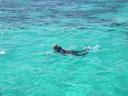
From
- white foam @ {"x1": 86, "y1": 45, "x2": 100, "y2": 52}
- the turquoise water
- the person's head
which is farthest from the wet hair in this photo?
white foam @ {"x1": 86, "y1": 45, "x2": 100, "y2": 52}

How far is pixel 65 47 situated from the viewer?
14.6m

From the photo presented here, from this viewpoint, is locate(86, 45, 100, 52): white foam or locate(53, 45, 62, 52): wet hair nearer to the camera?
locate(53, 45, 62, 52): wet hair

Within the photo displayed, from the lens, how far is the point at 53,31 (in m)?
17.0

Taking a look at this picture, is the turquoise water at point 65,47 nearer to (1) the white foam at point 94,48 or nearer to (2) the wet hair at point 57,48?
(1) the white foam at point 94,48

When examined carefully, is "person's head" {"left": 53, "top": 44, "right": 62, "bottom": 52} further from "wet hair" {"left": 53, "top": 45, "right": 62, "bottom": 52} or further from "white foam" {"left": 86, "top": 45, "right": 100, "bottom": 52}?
"white foam" {"left": 86, "top": 45, "right": 100, "bottom": 52}

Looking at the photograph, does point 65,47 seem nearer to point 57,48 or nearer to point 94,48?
point 94,48

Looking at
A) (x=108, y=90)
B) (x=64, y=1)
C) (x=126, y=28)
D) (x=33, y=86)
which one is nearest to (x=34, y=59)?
(x=33, y=86)

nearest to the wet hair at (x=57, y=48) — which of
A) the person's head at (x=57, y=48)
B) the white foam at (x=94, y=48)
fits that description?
the person's head at (x=57, y=48)

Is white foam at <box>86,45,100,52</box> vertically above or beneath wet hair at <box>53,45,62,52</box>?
beneath

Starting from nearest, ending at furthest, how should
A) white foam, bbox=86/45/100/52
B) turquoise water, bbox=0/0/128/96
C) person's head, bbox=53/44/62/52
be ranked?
turquoise water, bbox=0/0/128/96 → person's head, bbox=53/44/62/52 → white foam, bbox=86/45/100/52

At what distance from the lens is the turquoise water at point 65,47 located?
10.9 metres

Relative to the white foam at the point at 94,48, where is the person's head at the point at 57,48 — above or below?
above

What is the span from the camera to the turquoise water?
35.8 ft

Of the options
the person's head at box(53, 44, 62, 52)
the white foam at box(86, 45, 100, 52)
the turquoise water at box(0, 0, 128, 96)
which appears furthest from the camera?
the white foam at box(86, 45, 100, 52)
